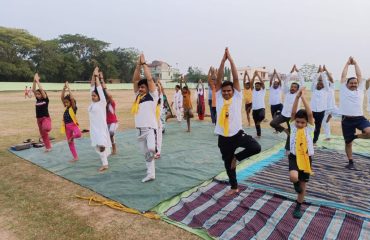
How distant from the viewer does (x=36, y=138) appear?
1094cm

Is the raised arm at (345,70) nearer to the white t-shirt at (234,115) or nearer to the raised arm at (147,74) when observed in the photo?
the white t-shirt at (234,115)

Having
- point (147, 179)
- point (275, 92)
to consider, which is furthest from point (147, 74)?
point (275, 92)

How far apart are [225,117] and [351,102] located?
10.5 ft

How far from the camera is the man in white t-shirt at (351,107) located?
6352mm

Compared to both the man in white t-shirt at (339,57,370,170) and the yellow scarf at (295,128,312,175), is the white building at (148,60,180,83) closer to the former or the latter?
the man in white t-shirt at (339,57,370,170)

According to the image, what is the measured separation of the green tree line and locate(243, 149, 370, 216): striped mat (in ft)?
150

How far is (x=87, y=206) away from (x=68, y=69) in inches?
2467

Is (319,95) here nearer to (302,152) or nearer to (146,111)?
(302,152)

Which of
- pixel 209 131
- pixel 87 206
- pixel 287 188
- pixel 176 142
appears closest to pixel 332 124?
pixel 209 131

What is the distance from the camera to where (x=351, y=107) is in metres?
6.36

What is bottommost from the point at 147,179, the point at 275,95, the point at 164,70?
the point at 147,179

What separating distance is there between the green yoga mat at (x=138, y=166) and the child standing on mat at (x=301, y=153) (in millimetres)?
1917

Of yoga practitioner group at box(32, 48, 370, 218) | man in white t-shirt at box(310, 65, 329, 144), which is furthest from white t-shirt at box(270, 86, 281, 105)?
man in white t-shirt at box(310, 65, 329, 144)

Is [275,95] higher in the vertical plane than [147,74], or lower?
lower
